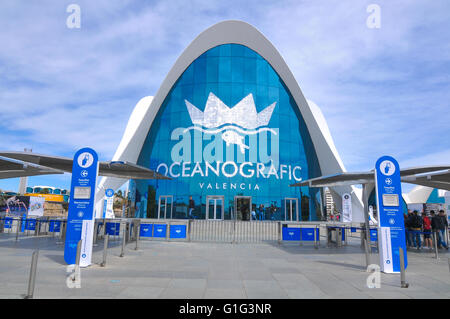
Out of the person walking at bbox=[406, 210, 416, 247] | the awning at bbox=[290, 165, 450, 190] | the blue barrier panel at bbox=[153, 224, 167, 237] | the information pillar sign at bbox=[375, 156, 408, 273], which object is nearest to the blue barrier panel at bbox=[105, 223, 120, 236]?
the blue barrier panel at bbox=[153, 224, 167, 237]

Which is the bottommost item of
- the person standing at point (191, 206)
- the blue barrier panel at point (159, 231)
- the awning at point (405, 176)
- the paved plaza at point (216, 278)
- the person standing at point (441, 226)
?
the paved plaza at point (216, 278)

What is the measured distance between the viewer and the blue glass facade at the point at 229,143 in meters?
30.1

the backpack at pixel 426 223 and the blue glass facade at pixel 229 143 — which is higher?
the blue glass facade at pixel 229 143

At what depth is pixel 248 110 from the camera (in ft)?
104

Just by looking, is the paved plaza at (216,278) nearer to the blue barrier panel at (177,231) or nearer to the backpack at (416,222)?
the backpack at (416,222)

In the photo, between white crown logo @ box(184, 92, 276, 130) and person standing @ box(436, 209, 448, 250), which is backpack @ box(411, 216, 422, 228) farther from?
white crown logo @ box(184, 92, 276, 130)

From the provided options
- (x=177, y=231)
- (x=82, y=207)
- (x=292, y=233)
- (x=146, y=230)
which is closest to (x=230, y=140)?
(x=177, y=231)

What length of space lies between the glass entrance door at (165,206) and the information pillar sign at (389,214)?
23666 mm

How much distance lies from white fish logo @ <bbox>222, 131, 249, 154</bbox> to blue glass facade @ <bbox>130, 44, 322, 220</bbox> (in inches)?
3.8

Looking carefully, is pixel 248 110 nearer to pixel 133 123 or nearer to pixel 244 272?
pixel 133 123

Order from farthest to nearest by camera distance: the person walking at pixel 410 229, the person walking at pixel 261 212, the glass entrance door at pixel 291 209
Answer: the glass entrance door at pixel 291 209 → the person walking at pixel 261 212 → the person walking at pixel 410 229

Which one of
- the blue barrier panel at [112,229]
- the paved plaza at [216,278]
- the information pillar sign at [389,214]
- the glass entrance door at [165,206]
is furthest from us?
the glass entrance door at [165,206]

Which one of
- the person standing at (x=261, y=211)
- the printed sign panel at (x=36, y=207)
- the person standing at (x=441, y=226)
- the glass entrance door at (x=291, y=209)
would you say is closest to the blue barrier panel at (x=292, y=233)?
the person standing at (x=441, y=226)
